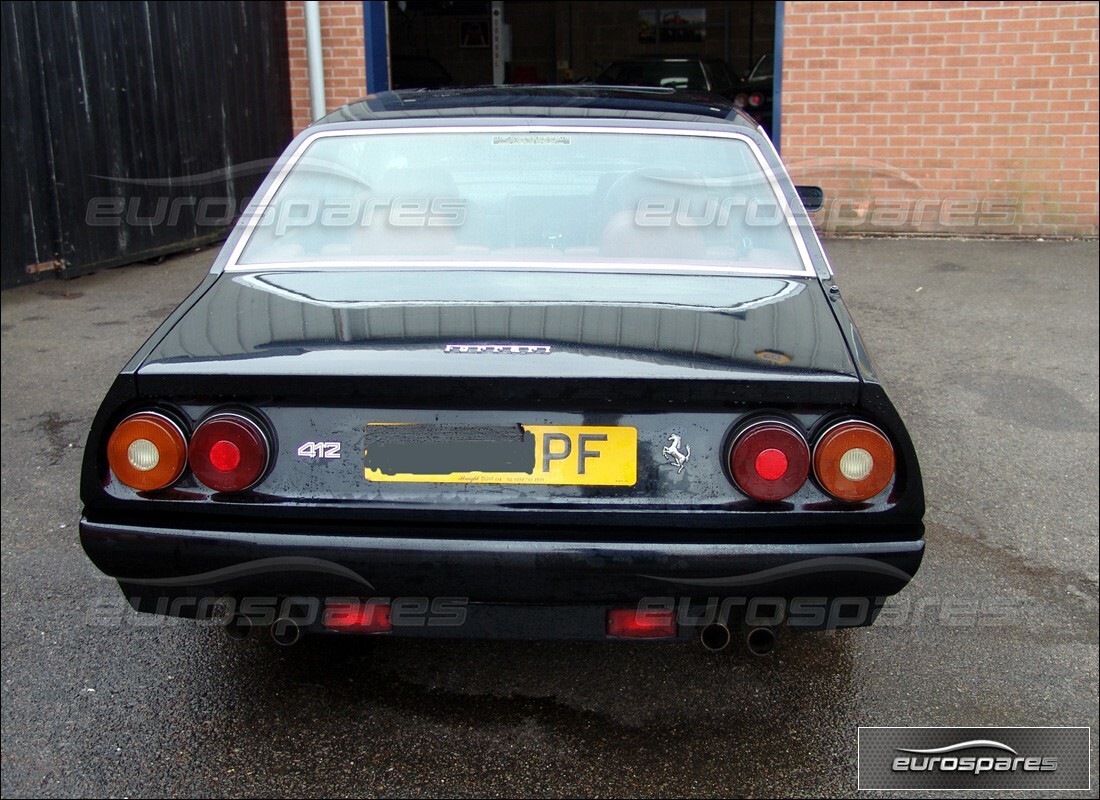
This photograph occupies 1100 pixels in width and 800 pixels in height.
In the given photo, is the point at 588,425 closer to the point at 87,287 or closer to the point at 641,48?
the point at 87,287

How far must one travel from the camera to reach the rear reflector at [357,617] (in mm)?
2408

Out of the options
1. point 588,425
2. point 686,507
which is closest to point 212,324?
point 588,425

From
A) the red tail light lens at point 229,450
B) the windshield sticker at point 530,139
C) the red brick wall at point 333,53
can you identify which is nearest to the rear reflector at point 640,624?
the red tail light lens at point 229,450

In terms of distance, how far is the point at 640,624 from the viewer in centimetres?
240

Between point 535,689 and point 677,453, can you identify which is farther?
point 535,689

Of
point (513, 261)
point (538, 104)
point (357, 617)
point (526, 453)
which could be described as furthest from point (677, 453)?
point (538, 104)

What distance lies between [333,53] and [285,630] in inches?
351

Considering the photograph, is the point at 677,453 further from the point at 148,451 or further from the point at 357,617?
the point at 148,451

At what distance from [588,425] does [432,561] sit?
44cm

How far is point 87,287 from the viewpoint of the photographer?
8078mm

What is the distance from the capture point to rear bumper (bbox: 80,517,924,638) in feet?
7.52

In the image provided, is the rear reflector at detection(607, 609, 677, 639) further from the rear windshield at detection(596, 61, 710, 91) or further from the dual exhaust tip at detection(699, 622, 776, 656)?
the rear windshield at detection(596, 61, 710, 91)

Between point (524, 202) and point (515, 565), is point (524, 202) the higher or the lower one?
the higher one

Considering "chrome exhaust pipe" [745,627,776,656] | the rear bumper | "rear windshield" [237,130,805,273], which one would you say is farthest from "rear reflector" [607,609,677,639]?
"rear windshield" [237,130,805,273]
